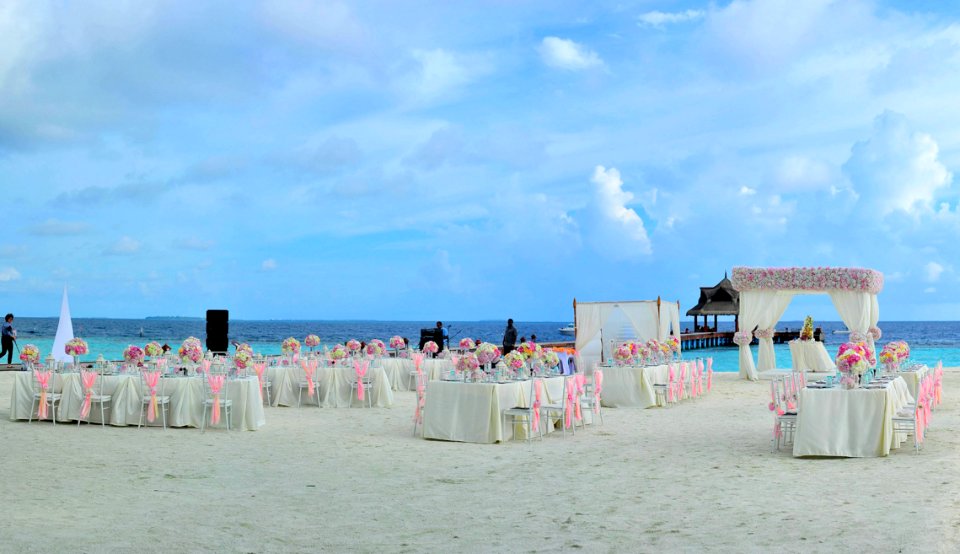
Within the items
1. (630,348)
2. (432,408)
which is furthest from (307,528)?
(630,348)

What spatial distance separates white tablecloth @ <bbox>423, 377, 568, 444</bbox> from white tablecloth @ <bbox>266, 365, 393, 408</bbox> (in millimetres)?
3884

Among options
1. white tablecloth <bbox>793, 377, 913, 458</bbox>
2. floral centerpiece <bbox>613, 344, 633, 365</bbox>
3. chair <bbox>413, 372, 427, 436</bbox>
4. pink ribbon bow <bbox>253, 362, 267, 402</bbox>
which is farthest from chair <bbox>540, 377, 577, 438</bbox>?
pink ribbon bow <bbox>253, 362, 267, 402</bbox>

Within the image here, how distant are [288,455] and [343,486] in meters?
1.97

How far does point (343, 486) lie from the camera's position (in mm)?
7844

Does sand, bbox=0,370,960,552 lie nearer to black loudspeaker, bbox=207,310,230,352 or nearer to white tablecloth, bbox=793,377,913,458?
white tablecloth, bbox=793,377,913,458

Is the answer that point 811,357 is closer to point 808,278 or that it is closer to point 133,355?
point 808,278

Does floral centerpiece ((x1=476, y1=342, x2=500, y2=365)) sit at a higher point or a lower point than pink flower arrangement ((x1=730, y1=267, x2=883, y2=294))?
lower

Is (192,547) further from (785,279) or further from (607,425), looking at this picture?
(785,279)

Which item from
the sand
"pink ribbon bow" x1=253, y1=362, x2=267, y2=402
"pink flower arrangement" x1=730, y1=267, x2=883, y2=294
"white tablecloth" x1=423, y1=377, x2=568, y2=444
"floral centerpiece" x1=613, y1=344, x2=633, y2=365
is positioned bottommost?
the sand

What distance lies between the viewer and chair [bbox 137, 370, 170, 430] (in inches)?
466

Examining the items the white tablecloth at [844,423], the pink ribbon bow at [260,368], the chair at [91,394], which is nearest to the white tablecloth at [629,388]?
the white tablecloth at [844,423]

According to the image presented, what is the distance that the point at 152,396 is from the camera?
11859mm

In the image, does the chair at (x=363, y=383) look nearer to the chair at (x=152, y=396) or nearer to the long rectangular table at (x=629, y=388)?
the chair at (x=152, y=396)

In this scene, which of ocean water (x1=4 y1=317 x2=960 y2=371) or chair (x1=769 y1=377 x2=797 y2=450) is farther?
ocean water (x1=4 y1=317 x2=960 y2=371)
